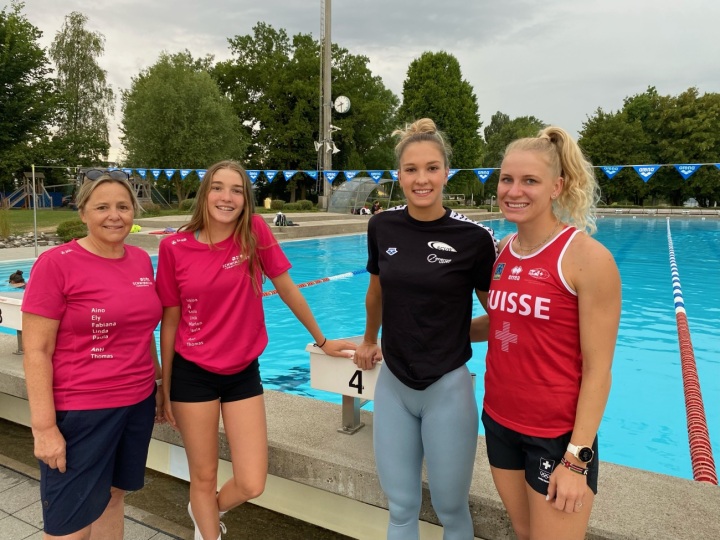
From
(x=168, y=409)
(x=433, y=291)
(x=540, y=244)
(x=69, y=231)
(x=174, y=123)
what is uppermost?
(x=174, y=123)

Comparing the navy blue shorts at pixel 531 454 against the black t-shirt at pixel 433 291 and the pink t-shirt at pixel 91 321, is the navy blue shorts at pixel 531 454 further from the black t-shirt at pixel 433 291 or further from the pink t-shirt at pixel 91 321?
the pink t-shirt at pixel 91 321

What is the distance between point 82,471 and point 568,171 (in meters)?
2.13

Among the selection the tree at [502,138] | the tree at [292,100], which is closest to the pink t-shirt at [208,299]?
the tree at [292,100]

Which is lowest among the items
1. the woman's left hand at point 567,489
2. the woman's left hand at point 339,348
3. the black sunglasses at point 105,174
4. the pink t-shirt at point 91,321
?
the woman's left hand at point 567,489

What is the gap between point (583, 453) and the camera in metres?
1.58

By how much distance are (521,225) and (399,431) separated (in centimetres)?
90

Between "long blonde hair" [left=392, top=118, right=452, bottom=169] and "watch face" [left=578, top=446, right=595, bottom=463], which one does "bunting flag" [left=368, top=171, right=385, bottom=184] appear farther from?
"watch face" [left=578, top=446, right=595, bottom=463]

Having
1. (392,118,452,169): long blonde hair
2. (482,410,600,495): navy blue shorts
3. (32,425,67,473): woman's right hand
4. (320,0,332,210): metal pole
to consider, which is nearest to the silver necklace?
(392,118,452,169): long blonde hair

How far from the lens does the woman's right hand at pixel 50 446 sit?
1968 millimetres

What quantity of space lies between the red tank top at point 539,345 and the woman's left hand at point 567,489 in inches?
4.8

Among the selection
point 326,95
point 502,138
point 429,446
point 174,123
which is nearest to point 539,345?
point 429,446

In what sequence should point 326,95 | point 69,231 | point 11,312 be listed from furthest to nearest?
point 326,95 < point 69,231 < point 11,312

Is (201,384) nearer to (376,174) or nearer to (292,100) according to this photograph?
(376,174)

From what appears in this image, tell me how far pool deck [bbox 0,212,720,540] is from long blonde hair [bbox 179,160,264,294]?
965 millimetres
